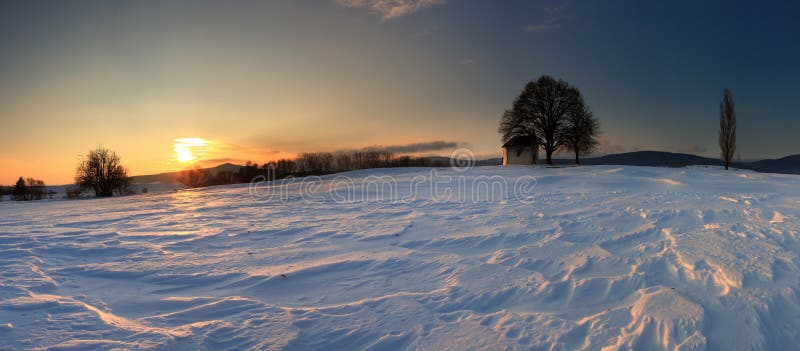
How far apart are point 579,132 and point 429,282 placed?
108 feet

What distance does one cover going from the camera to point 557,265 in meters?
4.28

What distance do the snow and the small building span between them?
26.5 meters

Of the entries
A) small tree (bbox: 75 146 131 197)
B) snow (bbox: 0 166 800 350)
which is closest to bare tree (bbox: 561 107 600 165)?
snow (bbox: 0 166 800 350)

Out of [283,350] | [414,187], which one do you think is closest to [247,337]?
[283,350]

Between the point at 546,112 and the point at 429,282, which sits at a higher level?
the point at 546,112

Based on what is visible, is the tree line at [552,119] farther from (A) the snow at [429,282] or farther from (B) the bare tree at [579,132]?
(A) the snow at [429,282]

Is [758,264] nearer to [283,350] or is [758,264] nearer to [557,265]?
[557,265]

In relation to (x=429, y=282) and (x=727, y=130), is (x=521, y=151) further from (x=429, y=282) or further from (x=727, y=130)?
(x=429, y=282)

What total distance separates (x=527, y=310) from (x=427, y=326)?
1.03m

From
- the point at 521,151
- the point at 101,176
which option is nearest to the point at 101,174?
the point at 101,176

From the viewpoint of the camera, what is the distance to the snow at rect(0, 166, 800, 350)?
8.97 ft

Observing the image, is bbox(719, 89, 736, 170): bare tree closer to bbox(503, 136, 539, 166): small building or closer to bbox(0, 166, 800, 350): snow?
bbox(503, 136, 539, 166): small building

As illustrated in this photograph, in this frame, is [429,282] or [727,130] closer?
[429,282]

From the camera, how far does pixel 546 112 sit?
32312 millimetres
